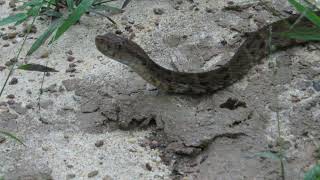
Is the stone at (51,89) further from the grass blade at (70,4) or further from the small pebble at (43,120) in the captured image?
the grass blade at (70,4)

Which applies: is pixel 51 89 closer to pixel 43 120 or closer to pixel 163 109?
pixel 43 120

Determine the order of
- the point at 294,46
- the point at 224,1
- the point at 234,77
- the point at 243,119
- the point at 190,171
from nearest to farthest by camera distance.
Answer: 1. the point at 190,171
2. the point at 243,119
3. the point at 234,77
4. the point at 294,46
5. the point at 224,1

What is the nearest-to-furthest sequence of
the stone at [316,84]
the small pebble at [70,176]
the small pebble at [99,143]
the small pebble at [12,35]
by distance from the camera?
the small pebble at [70,176] → the small pebble at [99,143] → the stone at [316,84] → the small pebble at [12,35]

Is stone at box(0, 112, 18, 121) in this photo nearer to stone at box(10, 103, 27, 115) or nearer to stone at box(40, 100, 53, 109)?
stone at box(10, 103, 27, 115)

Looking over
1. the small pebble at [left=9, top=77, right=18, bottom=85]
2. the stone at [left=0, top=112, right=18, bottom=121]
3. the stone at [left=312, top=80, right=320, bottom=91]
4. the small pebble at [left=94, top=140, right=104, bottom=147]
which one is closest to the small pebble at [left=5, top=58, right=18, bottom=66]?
the small pebble at [left=9, top=77, right=18, bottom=85]

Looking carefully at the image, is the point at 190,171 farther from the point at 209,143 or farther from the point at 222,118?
the point at 222,118

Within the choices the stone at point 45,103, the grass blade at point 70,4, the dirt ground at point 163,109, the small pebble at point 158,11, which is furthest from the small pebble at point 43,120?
the small pebble at point 158,11

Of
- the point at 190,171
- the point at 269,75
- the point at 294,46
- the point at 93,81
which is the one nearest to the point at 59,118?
the point at 93,81

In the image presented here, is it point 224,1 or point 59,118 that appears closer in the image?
point 59,118
